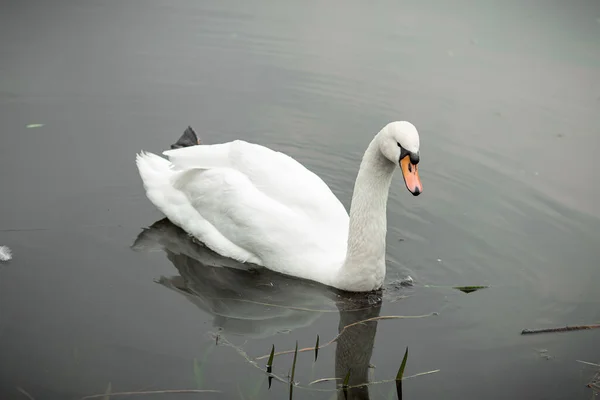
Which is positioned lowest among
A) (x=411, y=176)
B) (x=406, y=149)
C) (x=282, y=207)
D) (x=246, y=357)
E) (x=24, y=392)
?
(x=24, y=392)

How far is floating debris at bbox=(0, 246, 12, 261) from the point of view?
6.35 metres

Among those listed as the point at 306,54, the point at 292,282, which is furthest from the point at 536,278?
the point at 306,54

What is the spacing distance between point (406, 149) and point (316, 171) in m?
3.23

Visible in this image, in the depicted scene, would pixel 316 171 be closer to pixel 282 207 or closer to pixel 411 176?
pixel 282 207

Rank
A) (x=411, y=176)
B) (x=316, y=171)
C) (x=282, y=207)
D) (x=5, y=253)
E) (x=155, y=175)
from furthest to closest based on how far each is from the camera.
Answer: (x=316, y=171) → (x=155, y=175) → (x=282, y=207) → (x=5, y=253) → (x=411, y=176)

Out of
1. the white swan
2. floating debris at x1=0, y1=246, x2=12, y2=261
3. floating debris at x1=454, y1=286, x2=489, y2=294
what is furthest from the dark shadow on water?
floating debris at x1=0, y1=246, x2=12, y2=261

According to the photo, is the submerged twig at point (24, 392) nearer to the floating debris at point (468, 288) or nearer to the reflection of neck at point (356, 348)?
the reflection of neck at point (356, 348)

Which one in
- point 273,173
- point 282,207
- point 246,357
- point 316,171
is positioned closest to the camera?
point 246,357

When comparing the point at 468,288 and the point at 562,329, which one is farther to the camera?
the point at 468,288

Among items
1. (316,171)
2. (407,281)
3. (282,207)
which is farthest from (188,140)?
(407,281)

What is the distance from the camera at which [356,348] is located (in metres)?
5.83

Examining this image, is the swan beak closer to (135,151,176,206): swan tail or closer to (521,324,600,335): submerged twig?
(521,324,600,335): submerged twig

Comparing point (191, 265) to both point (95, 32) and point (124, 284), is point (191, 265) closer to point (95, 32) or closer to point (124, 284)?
point (124, 284)

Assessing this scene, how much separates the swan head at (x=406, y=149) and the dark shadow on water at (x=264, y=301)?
1247mm
